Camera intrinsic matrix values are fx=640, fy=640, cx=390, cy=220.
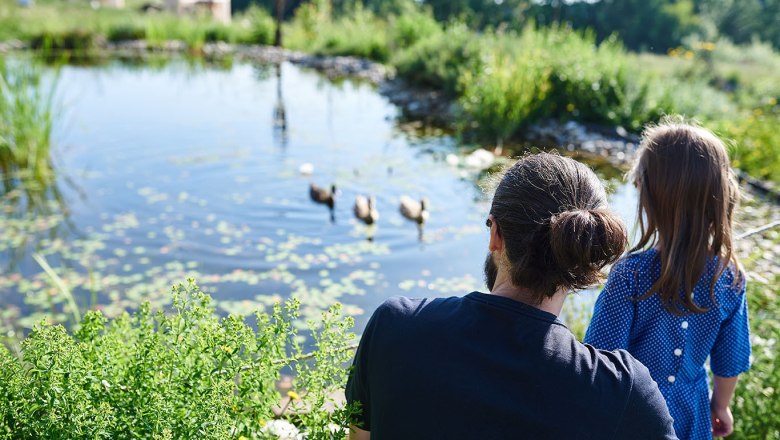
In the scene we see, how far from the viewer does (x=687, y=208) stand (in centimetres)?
194

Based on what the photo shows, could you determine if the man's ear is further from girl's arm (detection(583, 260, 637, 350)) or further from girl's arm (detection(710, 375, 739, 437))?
girl's arm (detection(710, 375, 739, 437))

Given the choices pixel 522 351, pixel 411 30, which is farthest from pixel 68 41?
pixel 522 351

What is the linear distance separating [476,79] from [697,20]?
1090 inches

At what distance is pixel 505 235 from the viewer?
144cm

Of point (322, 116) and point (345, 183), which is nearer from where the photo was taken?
point (345, 183)

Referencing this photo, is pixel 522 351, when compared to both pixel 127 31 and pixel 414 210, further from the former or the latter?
pixel 127 31

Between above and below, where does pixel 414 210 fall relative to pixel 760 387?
below

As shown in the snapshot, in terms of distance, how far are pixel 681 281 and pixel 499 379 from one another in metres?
0.97

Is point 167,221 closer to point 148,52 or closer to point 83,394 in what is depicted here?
point 83,394

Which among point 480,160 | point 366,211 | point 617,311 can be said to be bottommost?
point 366,211

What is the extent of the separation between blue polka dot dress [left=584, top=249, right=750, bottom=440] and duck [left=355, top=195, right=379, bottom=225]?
4.93m

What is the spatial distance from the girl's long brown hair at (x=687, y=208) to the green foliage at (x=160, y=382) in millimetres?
1001

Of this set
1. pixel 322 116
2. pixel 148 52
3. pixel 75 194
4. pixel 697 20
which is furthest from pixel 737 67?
pixel 75 194

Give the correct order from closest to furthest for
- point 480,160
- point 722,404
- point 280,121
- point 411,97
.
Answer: point 722,404 < point 480,160 < point 280,121 < point 411,97
